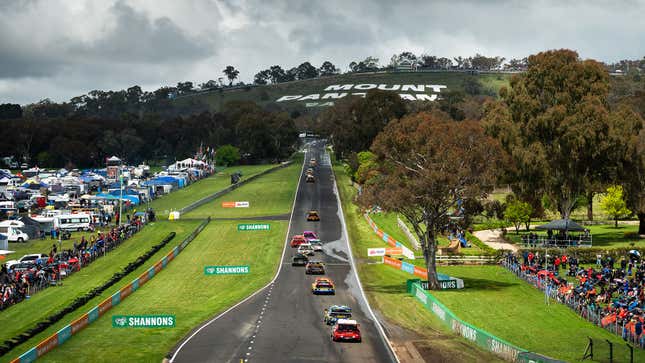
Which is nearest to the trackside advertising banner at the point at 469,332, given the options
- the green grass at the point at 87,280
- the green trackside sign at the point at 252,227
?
the green grass at the point at 87,280

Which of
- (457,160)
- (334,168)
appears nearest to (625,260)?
(457,160)

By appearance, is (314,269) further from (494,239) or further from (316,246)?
(494,239)

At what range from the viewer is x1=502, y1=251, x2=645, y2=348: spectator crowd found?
43.2m

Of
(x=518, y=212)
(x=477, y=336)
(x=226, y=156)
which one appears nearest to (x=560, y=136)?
(x=518, y=212)

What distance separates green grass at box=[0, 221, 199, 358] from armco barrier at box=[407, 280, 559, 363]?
2203 cm

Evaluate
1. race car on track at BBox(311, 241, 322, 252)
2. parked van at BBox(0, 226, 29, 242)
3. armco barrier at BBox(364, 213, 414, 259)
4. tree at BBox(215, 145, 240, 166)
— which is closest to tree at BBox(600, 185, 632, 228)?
armco barrier at BBox(364, 213, 414, 259)

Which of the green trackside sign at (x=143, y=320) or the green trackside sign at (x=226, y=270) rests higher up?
the green trackside sign at (x=226, y=270)

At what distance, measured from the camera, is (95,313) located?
50.5 meters

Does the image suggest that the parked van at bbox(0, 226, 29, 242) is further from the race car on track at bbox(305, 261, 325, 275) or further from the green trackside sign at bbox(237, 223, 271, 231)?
the race car on track at bbox(305, 261, 325, 275)

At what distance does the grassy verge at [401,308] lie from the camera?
40.4 meters

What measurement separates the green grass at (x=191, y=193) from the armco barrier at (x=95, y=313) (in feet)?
102

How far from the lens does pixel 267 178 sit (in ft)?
492

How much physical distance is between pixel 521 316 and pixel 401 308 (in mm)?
7721

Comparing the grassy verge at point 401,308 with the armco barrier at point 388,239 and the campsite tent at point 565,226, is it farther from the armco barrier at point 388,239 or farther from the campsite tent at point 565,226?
the campsite tent at point 565,226
